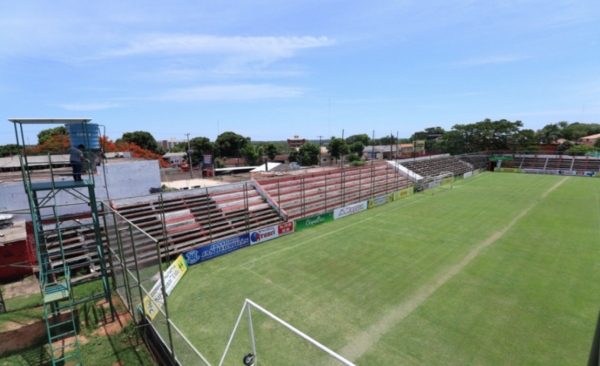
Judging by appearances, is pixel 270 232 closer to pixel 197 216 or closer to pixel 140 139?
pixel 197 216

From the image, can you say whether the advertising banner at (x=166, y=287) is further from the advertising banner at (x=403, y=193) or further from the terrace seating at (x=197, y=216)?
the advertising banner at (x=403, y=193)

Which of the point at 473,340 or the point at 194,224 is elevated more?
the point at 194,224

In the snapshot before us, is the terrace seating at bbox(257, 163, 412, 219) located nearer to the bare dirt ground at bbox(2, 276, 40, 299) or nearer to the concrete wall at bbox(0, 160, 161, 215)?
the concrete wall at bbox(0, 160, 161, 215)

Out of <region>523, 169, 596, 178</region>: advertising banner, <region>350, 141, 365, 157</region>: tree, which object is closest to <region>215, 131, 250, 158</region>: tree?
<region>350, 141, 365, 157</region>: tree

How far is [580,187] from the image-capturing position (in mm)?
35281

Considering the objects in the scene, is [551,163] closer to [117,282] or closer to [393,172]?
[393,172]

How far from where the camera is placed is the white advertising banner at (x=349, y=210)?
77.0 ft

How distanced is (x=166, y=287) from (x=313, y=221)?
1198cm

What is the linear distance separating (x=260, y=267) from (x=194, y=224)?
21.3 ft

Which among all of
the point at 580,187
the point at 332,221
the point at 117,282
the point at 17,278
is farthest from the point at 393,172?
the point at 17,278

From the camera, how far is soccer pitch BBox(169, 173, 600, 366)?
28.0 feet

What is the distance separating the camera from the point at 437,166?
4766cm

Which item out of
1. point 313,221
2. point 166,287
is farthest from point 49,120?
point 313,221

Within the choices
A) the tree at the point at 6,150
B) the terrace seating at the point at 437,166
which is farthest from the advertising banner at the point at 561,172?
the tree at the point at 6,150
